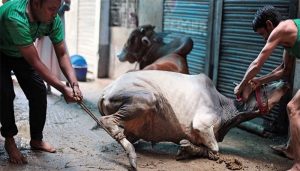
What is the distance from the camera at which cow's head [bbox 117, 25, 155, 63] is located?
7.74 meters

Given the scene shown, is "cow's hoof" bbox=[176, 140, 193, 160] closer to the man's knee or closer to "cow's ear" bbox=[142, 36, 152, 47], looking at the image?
the man's knee

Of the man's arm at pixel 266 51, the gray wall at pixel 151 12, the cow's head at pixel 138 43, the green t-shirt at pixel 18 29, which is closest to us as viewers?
the green t-shirt at pixel 18 29

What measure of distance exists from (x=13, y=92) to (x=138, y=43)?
3.98m

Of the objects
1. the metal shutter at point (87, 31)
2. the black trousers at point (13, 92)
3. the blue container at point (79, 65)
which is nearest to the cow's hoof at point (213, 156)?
the black trousers at point (13, 92)

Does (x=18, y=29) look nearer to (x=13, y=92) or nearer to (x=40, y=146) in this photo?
(x=13, y=92)

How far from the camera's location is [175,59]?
675cm

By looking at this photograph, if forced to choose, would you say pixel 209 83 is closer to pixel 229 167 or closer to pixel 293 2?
pixel 229 167

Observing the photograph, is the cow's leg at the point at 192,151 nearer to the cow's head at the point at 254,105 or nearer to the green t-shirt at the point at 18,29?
the cow's head at the point at 254,105

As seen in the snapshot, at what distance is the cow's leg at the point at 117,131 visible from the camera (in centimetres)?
428

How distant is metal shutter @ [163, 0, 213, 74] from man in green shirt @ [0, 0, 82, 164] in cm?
345

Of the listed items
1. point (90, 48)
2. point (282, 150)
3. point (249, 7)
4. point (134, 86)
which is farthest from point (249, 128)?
point (90, 48)

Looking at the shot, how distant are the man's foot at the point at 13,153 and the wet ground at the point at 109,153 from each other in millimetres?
71

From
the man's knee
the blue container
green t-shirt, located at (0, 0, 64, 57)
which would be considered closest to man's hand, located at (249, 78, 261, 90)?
the man's knee

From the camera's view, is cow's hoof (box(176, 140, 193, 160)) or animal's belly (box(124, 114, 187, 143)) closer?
cow's hoof (box(176, 140, 193, 160))
